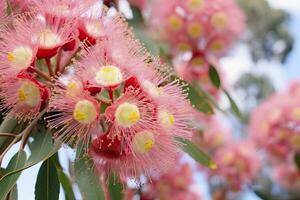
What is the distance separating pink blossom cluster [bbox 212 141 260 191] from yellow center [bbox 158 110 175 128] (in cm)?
212

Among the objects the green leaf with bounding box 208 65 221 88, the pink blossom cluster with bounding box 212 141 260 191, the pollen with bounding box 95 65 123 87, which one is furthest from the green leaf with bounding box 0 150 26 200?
the pink blossom cluster with bounding box 212 141 260 191

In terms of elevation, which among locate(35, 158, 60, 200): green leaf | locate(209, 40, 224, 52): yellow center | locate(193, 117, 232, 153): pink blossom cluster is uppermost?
locate(35, 158, 60, 200): green leaf

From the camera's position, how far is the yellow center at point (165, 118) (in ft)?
3.37

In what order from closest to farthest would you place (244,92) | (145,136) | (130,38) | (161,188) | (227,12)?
1. (145,136)
2. (130,38)
3. (227,12)
4. (161,188)
5. (244,92)

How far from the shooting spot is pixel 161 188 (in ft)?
7.85

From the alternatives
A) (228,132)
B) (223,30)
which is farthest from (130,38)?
(228,132)

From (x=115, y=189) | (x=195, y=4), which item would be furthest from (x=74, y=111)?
(x=195, y=4)

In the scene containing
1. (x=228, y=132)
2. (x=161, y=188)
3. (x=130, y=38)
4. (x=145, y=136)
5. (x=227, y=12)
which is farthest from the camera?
(x=228, y=132)

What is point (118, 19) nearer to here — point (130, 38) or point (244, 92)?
point (130, 38)

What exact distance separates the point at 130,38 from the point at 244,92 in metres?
9.26

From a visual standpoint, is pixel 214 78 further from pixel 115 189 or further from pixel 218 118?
pixel 218 118

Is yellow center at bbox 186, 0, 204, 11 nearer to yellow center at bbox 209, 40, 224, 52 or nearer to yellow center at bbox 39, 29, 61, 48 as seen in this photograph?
yellow center at bbox 209, 40, 224, 52

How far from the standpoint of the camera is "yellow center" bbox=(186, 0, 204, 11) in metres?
2.03

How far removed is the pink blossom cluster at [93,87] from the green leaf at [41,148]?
0.04 meters
